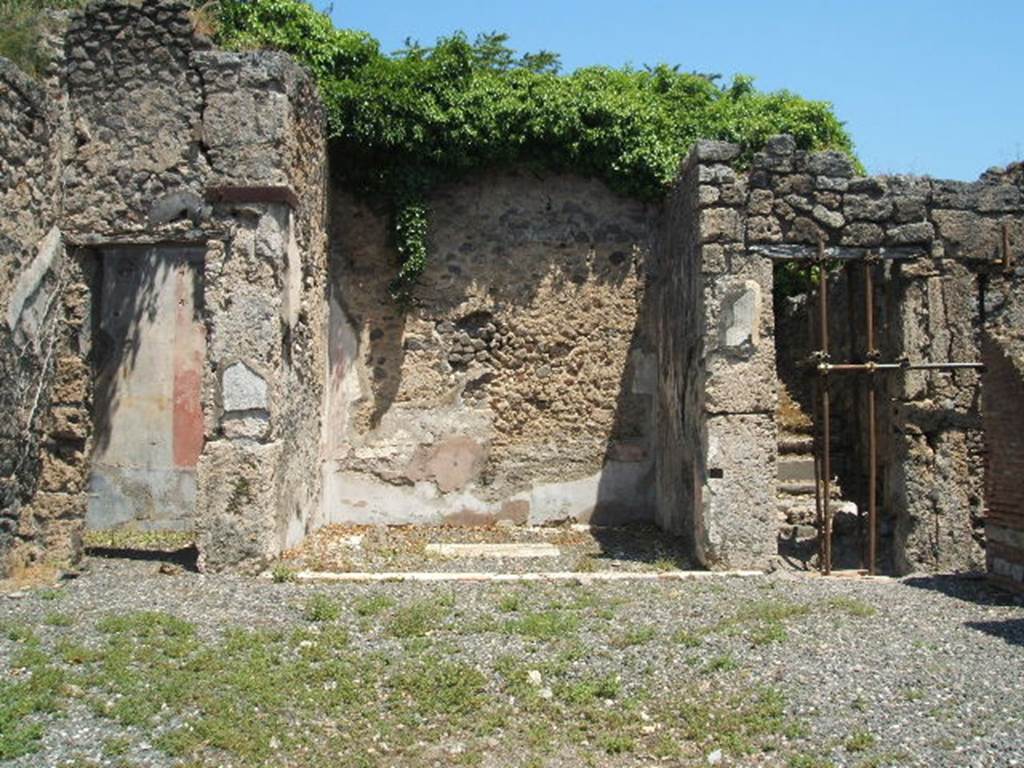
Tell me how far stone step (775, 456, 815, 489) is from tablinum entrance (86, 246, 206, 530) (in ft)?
21.5

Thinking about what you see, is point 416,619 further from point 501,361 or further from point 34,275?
point 501,361

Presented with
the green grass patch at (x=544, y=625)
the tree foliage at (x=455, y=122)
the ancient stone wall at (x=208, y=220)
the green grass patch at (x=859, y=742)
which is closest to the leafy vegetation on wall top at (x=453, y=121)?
the tree foliage at (x=455, y=122)

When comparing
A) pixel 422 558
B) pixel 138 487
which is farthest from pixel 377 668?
pixel 138 487

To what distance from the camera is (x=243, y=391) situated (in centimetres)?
812

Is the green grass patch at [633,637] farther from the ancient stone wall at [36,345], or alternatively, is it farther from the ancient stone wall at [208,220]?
the ancient stone wall at [36,345]

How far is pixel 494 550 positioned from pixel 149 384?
5.03 meters

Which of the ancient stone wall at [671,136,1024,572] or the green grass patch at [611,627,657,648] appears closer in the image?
the green grass patch at [611,627,657,648]

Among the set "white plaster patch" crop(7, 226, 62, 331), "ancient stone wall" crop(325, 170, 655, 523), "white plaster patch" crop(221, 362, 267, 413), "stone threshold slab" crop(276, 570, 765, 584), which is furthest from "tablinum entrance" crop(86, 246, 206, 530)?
"stone threshold slab" crop(276, 570, 765, 584)

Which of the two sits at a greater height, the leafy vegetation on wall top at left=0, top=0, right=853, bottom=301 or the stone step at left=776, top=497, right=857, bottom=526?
the leafy vegetation on wall top at left=0, top=0, right=853, bottom=301

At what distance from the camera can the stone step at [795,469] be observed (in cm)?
1061

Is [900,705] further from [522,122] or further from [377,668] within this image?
[522,122]

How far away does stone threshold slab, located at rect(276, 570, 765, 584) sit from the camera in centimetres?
777

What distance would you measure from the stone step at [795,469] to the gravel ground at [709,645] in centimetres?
260

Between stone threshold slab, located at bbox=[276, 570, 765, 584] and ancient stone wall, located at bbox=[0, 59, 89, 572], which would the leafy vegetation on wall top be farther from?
stone threshold slab, located at bbox=[276, 570, 765, 584]
